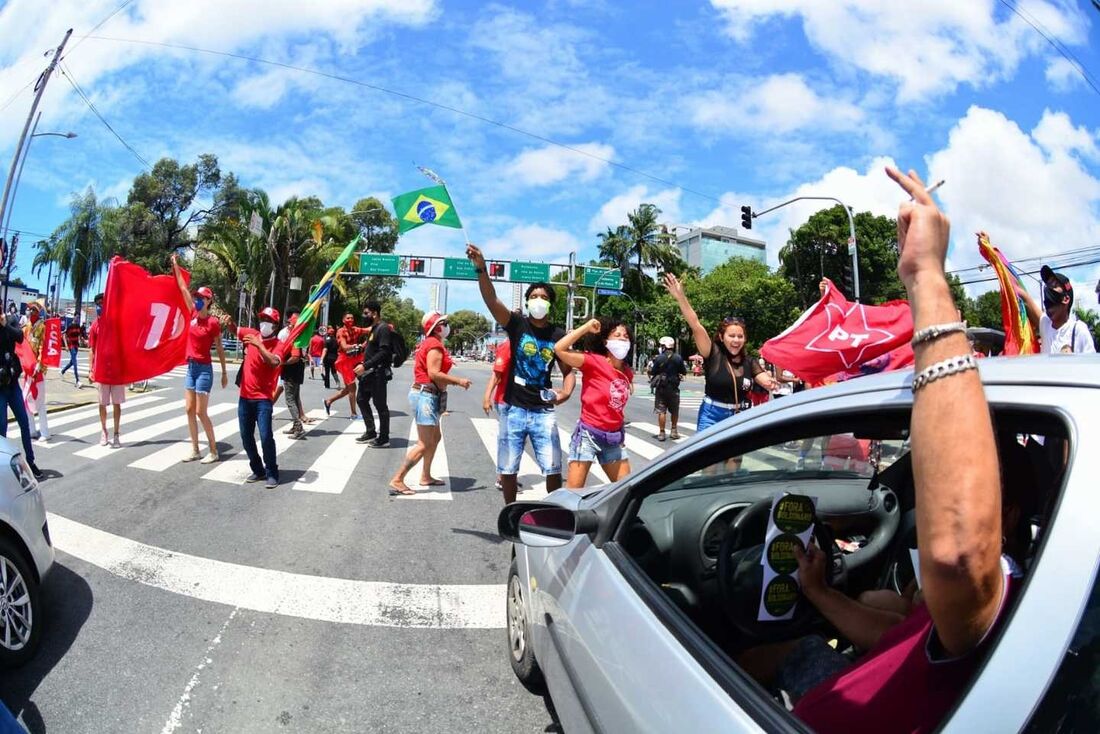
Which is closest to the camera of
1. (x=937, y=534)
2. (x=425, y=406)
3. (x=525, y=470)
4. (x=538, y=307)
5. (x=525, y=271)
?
Result: (x=937, y=534)

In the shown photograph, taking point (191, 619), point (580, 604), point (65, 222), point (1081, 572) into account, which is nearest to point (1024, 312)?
point (580, 604)

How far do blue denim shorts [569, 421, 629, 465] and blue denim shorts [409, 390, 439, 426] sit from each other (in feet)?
6.21

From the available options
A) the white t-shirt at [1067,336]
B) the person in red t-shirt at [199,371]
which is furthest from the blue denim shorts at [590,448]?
the person in red t-shirt at [199,371]

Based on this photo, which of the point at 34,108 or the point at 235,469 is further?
the point at 34,108

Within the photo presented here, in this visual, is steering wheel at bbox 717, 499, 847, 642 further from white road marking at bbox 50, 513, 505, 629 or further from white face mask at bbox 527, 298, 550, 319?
white face mask at bbox 527, 298, 550, 319

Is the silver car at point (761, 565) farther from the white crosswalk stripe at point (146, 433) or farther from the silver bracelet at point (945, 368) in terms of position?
the white crosswalk stripe at point (146, 433)

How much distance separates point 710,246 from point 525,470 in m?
92.6

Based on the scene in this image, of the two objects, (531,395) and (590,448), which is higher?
(531,395)

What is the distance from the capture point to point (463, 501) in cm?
655

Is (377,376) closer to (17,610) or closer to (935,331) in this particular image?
(17,610)

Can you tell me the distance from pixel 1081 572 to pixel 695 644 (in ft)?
2.79

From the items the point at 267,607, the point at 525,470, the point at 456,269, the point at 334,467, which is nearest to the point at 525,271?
the point at 456,269

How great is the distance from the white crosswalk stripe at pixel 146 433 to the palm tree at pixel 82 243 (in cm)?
4202

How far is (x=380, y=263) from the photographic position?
4031 cm
